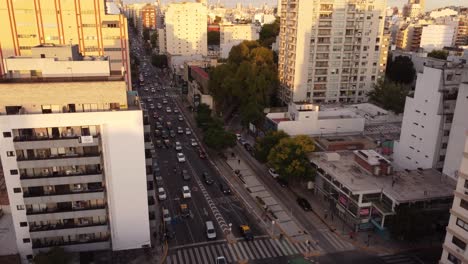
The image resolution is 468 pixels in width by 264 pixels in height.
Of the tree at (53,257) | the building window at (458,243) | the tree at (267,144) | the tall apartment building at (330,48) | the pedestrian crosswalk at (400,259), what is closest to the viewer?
the building window at (458,243)

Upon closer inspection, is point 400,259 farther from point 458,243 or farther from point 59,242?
point 59,242

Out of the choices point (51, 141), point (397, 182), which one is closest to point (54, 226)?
point (51, 141)

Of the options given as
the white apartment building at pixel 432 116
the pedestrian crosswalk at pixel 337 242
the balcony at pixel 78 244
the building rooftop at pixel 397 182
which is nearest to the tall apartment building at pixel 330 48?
the white apartment building at pixel 432 116

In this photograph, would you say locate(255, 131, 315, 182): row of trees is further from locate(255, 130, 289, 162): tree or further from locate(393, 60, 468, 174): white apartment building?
locate(393, 60, 468, 174): white apartment building

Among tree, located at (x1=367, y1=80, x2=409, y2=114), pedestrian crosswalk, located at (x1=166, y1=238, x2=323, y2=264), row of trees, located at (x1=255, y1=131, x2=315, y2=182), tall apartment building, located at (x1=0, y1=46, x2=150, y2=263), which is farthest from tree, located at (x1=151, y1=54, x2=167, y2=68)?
pedestrian crosswalk, located at (x1=166, y1=238, x2=323, y2=264)

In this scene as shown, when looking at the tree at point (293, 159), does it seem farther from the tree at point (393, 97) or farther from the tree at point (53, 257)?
the tree at point (393, 97)
